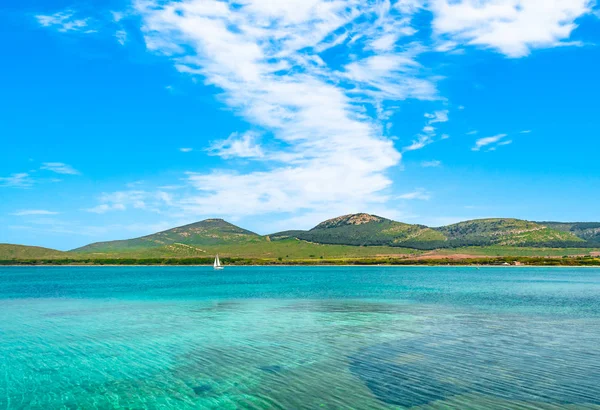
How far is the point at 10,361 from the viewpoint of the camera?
24.5 m

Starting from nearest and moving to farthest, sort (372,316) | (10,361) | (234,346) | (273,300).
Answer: (10,361) → (234,346) → (372,316) → (273,300)

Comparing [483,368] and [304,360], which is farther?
[304,360]

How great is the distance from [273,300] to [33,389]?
3925cm

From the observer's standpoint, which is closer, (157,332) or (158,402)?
(158,402)

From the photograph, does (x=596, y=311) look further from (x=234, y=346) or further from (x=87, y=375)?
(x=87, y=375)

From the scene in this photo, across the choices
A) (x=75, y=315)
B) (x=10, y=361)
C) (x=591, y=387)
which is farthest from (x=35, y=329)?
(x=591, y=387)

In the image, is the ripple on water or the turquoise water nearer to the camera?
the turquoise water

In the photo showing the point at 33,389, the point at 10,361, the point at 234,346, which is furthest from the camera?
the point at 234,346

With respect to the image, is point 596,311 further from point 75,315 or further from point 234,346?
point 75,315

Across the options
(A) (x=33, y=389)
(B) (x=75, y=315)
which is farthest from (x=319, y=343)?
(B) (x=75, y=315)

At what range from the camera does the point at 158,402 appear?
1722 centimetres

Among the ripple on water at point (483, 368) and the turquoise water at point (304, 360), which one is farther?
the ripple on water at point (483, 368)

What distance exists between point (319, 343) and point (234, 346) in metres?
5.07

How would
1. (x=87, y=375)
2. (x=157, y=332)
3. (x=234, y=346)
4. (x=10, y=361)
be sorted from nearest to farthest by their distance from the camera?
(x=87, y=375) < (x=10, y=361) < (x=234, y=346) < (x=157, y=332)
